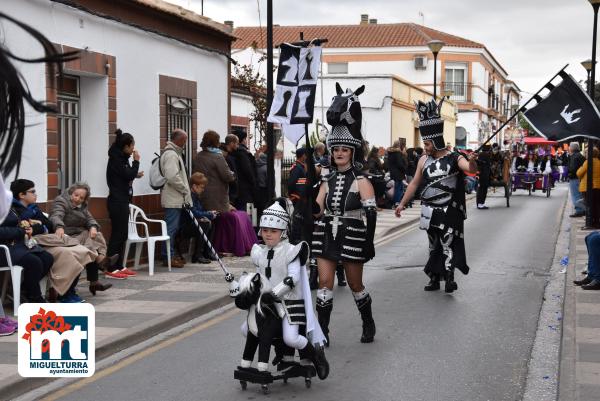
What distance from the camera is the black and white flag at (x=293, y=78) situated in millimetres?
9883

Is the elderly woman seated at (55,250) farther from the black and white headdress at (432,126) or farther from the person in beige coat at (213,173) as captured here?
the person in beige coat at (213,173)

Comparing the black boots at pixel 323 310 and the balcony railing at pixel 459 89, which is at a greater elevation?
the balcony railing at pixel 459 89

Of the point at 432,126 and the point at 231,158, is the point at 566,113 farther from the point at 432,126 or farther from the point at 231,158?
the point at 231,158

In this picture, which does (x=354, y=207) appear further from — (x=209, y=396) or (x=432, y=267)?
(x=432, y=267)

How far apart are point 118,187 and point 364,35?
187ft

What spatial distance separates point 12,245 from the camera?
8.74 m

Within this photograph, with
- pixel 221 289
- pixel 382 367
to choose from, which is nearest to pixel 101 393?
pixel 382 367

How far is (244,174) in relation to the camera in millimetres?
14820

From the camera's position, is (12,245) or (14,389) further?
(12,245)

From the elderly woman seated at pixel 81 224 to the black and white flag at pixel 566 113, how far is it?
5097 mm

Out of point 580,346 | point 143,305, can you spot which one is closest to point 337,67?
point 143,305

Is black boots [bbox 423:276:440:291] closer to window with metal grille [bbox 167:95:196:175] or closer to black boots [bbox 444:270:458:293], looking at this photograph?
black boots [bbox 444:270:458:293]

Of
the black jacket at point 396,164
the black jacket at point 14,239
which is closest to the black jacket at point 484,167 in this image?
the black jacket at point 396,164

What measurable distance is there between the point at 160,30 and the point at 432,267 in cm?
604
